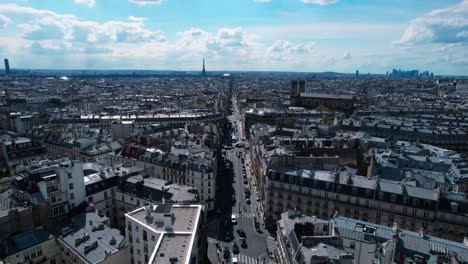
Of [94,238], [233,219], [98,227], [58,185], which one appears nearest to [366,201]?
[233,219]

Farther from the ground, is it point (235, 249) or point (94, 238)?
point (94, 238)

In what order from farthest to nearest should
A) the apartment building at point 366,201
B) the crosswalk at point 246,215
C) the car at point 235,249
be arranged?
the crosswalk at point 246,215 < the car at point 235,249 < the apartment building at point 366,201

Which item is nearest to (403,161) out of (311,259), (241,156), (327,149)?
(327,149)

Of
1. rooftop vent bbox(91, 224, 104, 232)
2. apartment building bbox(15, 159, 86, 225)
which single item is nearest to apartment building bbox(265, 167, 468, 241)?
rooftop vent bbox(91, 224, 104, 232)

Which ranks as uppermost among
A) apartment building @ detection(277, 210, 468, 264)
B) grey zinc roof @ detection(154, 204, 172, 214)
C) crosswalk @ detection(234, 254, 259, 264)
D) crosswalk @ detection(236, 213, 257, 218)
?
grey zinc roof @ detection(154, 204, 172, 214)

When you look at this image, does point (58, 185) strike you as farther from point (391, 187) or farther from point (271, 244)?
point (391, 187)

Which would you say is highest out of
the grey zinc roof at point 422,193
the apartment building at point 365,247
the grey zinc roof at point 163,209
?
the grey zinc roof at point 163,209

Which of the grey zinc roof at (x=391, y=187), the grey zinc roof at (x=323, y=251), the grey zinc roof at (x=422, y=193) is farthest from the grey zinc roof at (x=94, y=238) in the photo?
the grey zinc roof at (x=422, y=193)

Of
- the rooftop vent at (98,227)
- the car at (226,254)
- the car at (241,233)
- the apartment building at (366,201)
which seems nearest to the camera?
the rooftop vent at (98,227)

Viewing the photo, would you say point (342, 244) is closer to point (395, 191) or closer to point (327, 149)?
point (395, 191)

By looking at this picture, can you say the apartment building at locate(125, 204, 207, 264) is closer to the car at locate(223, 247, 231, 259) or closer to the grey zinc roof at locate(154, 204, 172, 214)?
the grey zinc roof at locate(154, 204, 172, 214)

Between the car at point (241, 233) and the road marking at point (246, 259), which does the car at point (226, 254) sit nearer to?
the road marking at point (246, 259)
